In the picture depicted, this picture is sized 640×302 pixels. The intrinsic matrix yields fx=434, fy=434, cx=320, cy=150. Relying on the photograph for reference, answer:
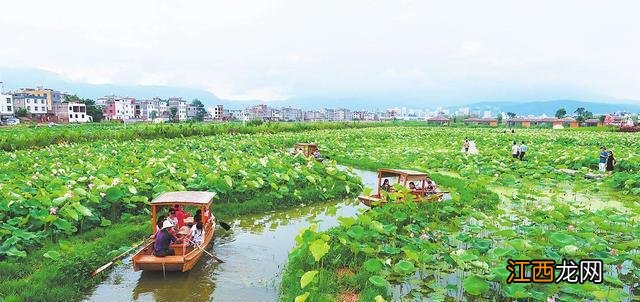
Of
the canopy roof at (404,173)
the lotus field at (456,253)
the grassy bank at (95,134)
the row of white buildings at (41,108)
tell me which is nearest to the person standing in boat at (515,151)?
the lotus field at (456,253)

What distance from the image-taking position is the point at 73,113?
237ft

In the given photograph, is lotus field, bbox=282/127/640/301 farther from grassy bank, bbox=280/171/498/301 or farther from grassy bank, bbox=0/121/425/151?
grassy bank, bbox=0/121/425/151

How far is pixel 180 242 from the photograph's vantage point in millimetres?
7039

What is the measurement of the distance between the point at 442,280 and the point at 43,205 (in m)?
6.87

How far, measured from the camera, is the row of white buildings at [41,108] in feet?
225

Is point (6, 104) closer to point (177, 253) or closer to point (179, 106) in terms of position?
point (179, 106)

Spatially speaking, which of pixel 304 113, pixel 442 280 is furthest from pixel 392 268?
pixel 304 113

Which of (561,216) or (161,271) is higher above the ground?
(561,216)

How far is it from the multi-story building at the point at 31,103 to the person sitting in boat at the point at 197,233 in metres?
82.9

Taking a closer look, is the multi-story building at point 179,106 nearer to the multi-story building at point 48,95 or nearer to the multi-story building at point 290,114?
the multi-story building at point 48,95

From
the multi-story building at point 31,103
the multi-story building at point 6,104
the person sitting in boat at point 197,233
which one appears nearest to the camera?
the person sitting in boat at point 197,233

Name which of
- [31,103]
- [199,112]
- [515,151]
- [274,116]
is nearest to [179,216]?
[515,151]

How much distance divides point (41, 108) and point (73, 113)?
12653 millimetres

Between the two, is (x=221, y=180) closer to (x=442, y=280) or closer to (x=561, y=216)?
(x=442, y=280)
